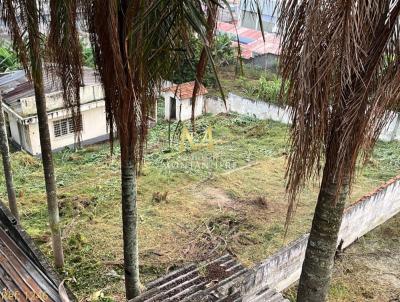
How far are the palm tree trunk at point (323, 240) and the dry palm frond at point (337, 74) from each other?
24.8 inches

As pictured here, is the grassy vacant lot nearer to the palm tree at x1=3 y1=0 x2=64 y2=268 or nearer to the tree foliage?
the palm tree at x1=3 y1=0 x2=64 y2=268

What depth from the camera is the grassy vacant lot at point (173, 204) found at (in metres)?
8.29

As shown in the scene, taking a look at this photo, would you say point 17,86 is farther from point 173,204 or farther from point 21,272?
point 21,272

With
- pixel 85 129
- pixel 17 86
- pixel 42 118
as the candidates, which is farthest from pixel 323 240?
pixel 17 86

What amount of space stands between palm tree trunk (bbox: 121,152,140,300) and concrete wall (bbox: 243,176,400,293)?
6.68 feet

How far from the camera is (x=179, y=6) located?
2.62 meters

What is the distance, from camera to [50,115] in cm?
1328

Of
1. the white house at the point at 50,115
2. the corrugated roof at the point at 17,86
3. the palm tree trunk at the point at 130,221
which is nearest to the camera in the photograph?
the palm tree trunk at the point at 130,221

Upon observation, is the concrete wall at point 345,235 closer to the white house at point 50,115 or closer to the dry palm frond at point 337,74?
the dry palm frond at point 337,74

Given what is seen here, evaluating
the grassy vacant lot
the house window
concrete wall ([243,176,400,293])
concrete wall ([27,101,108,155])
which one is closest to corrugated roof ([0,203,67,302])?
the grassy vacant lot

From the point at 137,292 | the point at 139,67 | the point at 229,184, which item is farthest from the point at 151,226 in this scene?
the point at 139,67

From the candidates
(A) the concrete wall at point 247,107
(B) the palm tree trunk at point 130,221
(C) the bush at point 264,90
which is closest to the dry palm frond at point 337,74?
(B) the palm tree trunk at point 130,221

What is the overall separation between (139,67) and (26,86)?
13.1 m

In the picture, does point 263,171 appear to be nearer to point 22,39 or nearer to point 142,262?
point 142,262
